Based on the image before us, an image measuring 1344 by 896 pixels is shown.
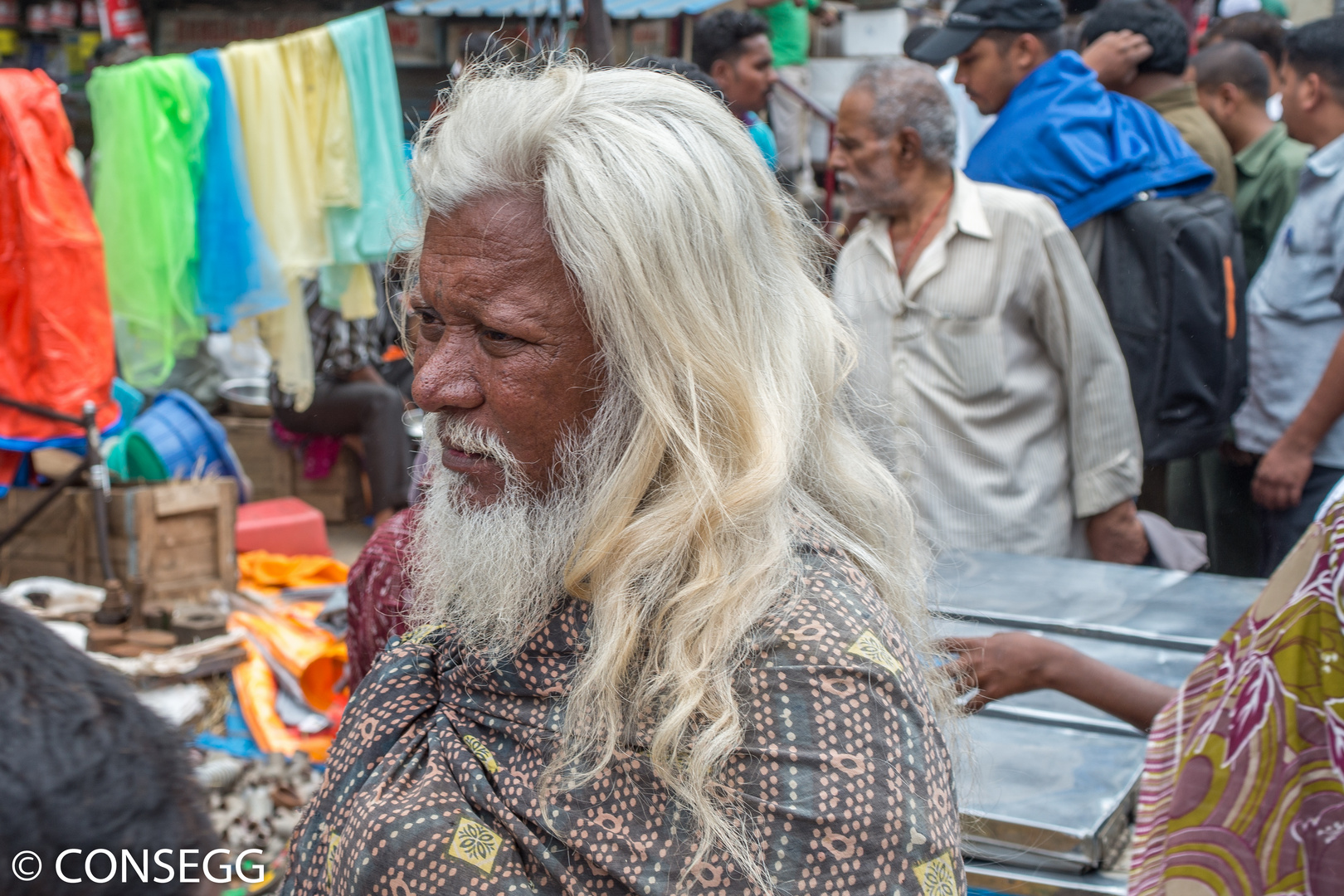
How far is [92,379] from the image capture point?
162 inches

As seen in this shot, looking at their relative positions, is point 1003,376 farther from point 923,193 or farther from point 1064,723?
point 1064,723

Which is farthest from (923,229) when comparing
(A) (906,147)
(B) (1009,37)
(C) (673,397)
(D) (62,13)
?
(D) (62,13)

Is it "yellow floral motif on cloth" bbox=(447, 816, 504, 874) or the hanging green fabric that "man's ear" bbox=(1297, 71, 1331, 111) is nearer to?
"yellow floral motif on cloth" bbox=(447, 816, 504, 874)

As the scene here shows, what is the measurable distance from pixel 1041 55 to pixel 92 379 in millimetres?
3533

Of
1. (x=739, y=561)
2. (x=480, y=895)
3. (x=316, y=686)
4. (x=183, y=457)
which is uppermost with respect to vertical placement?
(x=739, y=561)

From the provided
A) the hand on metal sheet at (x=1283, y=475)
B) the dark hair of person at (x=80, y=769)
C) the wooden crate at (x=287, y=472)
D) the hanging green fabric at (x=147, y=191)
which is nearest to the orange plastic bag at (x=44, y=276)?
the hanging green fabric at (x=147, y=191)

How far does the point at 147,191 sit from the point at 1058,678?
12.7 feet

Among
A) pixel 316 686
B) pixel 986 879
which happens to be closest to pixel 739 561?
pixel 986 879

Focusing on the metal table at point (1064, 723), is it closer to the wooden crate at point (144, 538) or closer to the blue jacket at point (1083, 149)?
the blue jacket at point (1083, 149)

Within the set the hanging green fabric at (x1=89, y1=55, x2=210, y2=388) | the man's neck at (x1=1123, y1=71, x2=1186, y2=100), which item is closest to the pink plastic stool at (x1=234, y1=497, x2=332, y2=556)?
the hanging green fabric at (x1=89, y1=55, x2=210, y2=388)

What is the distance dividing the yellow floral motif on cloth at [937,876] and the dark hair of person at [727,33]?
176 inches

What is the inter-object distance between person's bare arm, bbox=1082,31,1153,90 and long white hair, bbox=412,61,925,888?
12.5 feet

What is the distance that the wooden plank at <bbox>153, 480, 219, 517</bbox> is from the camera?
4.22 meters

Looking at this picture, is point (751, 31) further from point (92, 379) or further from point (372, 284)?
point (92, 379)
